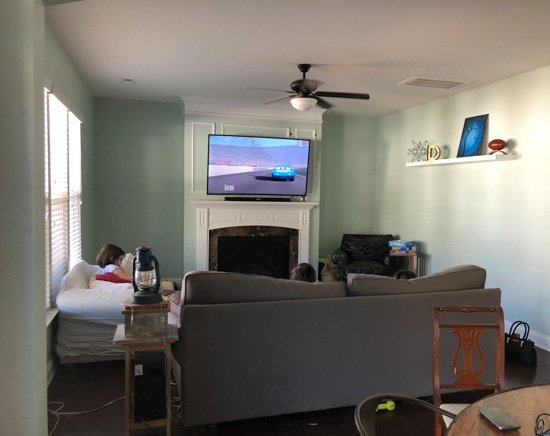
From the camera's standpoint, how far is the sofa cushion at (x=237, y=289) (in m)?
2.61

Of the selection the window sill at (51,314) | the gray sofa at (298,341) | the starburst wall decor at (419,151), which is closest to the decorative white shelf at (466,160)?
the starburst wall decor at (419,151)

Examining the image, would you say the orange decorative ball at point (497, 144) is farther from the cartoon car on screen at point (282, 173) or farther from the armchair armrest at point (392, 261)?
the cartoon car on screen at point (282, 173)

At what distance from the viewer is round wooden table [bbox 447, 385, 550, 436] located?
4.33 feet

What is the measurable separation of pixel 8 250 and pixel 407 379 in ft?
7.95

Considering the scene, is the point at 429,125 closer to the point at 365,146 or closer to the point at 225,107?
the point at 365,146

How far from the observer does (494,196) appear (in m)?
4.86

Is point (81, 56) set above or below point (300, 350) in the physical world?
above

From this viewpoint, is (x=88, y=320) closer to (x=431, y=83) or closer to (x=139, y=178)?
(x=139, y=178)

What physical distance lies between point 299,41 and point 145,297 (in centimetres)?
236

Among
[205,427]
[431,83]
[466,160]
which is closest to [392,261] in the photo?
[466,160]

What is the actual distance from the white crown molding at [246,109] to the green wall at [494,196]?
56.5 inches

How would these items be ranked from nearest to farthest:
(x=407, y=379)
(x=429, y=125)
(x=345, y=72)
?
(x=407, y=379) < (x=345, y=72) < (x=429, y=125)

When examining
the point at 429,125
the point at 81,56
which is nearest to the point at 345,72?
the point at 429,125

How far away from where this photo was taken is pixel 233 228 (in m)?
6.29
